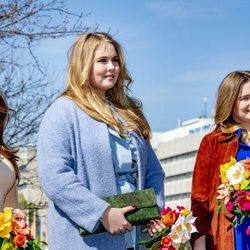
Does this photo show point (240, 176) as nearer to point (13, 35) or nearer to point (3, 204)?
point (3, 204)

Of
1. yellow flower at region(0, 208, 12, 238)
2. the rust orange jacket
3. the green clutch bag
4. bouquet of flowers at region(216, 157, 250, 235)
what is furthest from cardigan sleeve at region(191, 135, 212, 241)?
yellow flower at region(0, 208, 12, 238)

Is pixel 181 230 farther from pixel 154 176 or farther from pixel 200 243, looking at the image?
pixel 200 243

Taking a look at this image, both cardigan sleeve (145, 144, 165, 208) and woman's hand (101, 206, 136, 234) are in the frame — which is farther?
cardigan sleeve (145, 144, 165, 208)

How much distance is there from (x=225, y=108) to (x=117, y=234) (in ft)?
5.49

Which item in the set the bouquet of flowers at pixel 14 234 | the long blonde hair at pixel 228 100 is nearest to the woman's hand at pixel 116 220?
the bouquet of flowers at pixel 14 234

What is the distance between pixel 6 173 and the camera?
519 centimetres

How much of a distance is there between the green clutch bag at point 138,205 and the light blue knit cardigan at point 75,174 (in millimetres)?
53

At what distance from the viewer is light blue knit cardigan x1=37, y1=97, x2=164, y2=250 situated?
458 centimetres

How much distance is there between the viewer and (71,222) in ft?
15.3

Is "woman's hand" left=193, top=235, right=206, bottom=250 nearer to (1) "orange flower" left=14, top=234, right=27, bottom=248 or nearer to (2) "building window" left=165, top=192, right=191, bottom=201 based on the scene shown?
(1) "orange flower" left=14, top=234, right=27, bottom=248

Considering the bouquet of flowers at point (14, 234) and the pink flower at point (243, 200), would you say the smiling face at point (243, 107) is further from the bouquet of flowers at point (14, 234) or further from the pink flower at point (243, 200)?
the bouquet of flowers at point (14, 234)

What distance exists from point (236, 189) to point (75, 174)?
1.07 metres

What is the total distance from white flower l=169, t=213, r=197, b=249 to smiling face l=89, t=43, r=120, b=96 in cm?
87

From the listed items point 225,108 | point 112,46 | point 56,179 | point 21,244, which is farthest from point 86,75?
point 225,108
